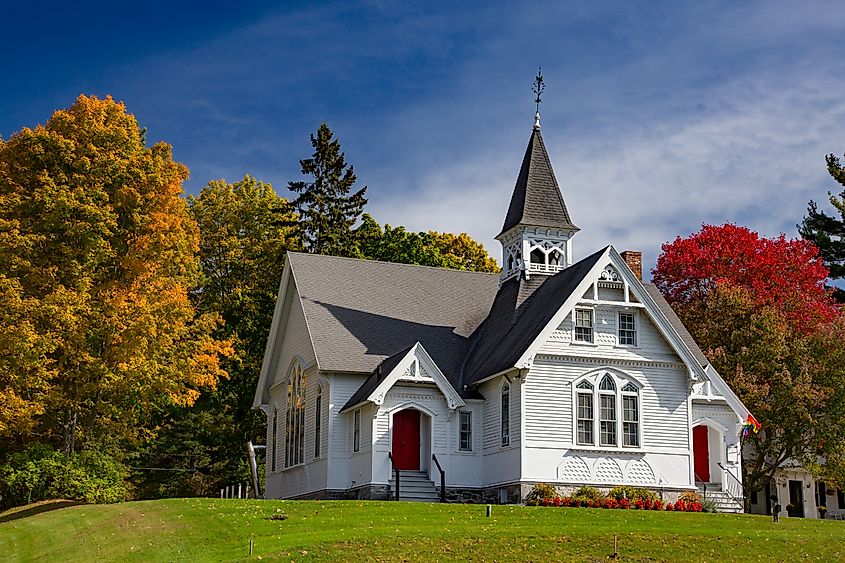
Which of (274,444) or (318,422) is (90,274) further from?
(274,444)

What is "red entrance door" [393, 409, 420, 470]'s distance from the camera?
3669 centimetres

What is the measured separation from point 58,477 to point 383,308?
12.5 m

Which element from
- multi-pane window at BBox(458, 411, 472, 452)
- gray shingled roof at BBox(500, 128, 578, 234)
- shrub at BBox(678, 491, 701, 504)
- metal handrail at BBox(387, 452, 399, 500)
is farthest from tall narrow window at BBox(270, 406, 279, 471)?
shrub at BBox(678, 491, 701, 504)

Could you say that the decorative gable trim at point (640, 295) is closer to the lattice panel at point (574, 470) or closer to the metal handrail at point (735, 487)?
the metal handrail at point (735, 487)

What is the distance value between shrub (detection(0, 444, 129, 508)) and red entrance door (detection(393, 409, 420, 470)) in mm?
8950

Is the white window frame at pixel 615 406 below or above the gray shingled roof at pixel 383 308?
below

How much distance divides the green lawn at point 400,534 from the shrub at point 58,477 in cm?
505

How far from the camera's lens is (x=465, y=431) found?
3725 cm

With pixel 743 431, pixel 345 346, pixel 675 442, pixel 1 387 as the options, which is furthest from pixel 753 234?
pixel 1 387

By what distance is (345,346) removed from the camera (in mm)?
38625

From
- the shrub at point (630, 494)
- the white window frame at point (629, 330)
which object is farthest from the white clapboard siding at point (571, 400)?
the shrub at point (630, 494)

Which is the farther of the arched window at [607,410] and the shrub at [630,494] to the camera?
the arched window at [607,410]

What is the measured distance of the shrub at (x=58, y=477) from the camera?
3622 cm

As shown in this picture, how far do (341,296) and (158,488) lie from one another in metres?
18.8
